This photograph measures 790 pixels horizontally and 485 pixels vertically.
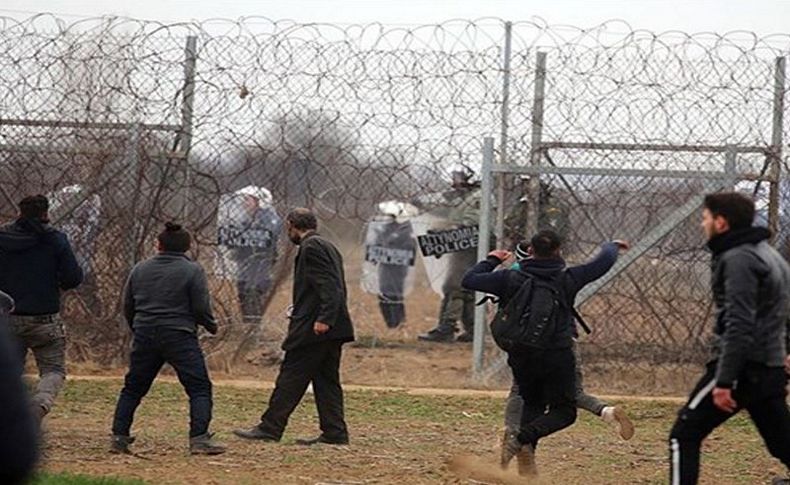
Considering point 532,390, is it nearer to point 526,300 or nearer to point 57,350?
point 526,300

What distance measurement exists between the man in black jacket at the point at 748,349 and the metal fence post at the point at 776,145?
6020 millimetres

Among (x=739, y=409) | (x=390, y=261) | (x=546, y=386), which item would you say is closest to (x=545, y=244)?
(x=546, y=386)

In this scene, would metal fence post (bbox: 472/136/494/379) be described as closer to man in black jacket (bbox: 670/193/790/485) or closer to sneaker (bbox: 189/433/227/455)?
sneaker (bbox: 189/433/227/455)

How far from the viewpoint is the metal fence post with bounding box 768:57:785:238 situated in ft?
41.9

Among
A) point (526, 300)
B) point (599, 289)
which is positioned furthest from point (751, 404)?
point (599, 289)

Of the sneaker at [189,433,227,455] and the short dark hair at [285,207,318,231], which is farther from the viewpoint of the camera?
the short dark hair at [285,207,318,231]

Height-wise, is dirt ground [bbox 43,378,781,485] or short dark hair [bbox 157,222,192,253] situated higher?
short dark hair [bbox 157,222,192,253]

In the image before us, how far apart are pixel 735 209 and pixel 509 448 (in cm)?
236

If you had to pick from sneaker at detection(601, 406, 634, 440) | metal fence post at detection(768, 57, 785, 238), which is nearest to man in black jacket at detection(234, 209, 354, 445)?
sneaker at detection(601, 406, 634, 440)

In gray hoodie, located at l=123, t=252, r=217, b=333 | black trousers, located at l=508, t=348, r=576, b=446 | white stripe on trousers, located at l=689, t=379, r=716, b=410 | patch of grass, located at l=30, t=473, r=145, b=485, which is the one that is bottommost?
patch of grass, located at l=30, t=473, r=145, b=485

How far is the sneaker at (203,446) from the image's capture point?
357 inches

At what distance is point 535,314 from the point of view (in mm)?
8367

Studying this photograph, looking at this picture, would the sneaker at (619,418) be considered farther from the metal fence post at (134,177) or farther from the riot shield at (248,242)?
the metal fence post at (134,177)

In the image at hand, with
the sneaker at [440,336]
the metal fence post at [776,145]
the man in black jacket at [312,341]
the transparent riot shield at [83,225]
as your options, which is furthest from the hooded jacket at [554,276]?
the sneaker at [440,336]
